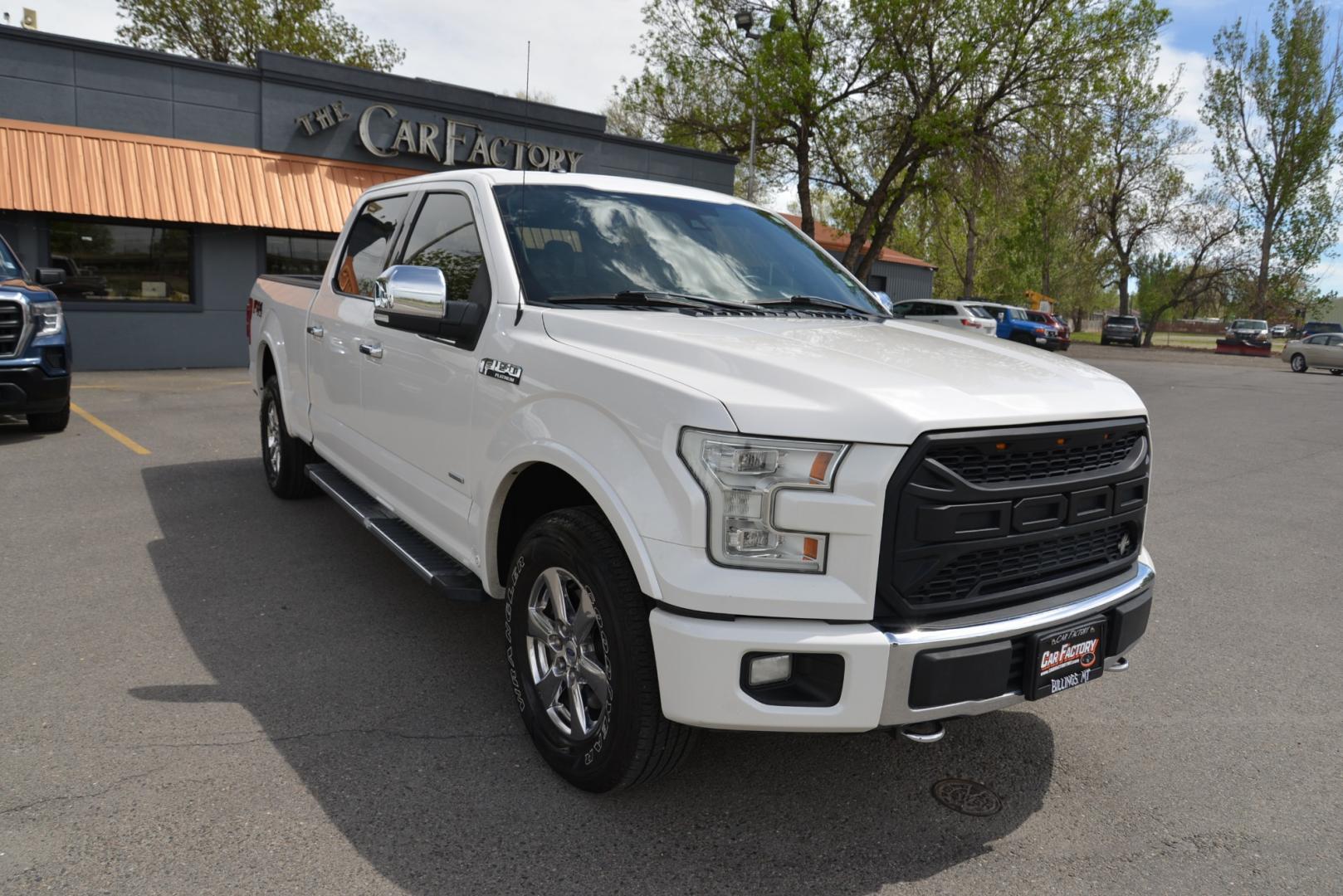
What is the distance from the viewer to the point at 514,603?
3320 millimetres

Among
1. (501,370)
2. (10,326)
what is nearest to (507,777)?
(501,370)

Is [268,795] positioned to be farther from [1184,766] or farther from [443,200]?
[1184,766]

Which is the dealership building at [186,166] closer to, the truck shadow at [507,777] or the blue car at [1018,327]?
the truck shadow at [507,777]

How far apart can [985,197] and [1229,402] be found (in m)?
10.9

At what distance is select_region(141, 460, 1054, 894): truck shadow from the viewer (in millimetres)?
2754

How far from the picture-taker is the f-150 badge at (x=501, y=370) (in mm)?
3275

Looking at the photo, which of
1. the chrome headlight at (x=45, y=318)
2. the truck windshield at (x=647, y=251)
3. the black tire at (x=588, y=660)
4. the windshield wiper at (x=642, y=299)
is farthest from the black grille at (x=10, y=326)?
the black tire at (x=588, y=660)

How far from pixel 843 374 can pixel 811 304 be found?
136 centimetres

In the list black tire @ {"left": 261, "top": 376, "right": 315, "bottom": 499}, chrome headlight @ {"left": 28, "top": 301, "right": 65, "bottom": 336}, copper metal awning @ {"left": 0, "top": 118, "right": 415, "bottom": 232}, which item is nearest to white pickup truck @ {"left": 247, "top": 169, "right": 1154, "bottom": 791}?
black tire @ {"left": 261, "top": 376, "right": 315, "bottom": 499}

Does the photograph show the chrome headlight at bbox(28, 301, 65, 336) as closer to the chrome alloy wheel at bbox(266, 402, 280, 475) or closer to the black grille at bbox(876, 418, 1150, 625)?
the chrome alloy wheel at bbox(266, 402, 280, 475)

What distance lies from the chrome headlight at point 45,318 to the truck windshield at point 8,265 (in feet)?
2.11

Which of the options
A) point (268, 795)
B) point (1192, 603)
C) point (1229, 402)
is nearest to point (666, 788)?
point (268, 795)

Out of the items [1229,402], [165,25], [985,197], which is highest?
[165,25]

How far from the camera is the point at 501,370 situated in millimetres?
3373
